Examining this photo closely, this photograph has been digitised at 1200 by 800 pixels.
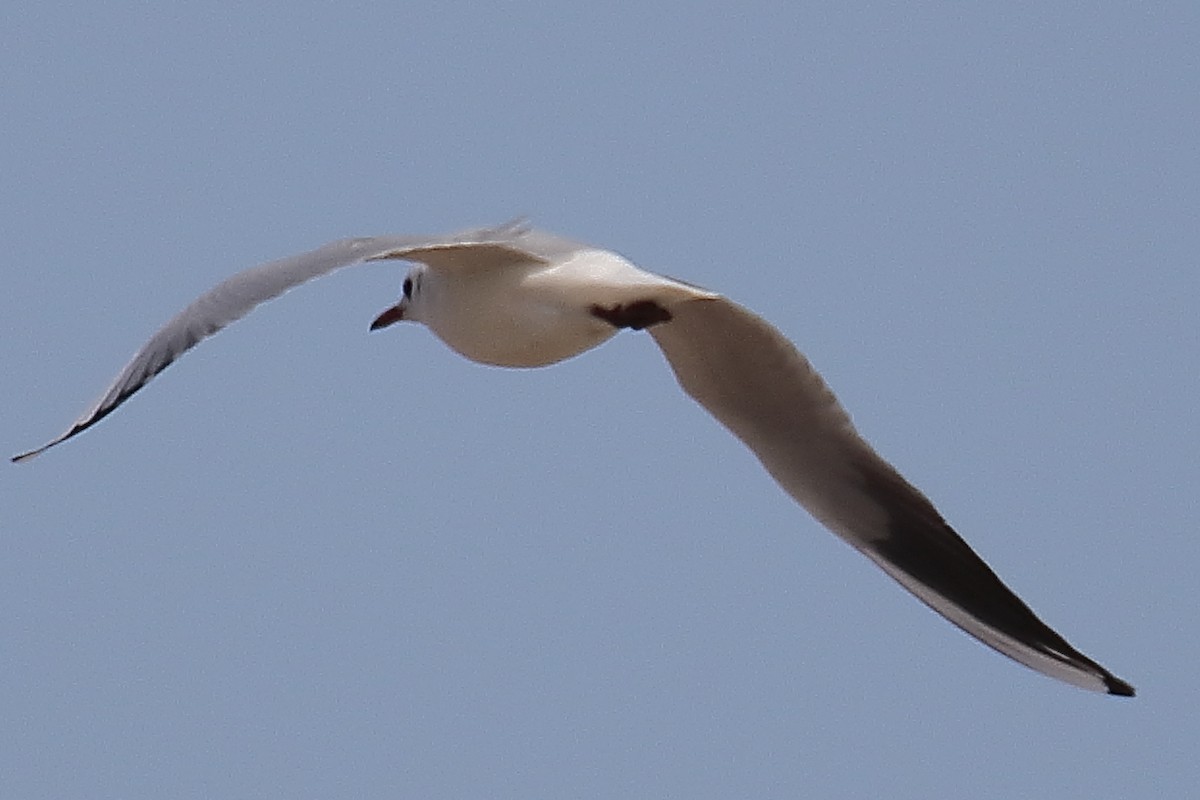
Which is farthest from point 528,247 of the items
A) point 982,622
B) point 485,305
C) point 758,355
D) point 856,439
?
point 982,622

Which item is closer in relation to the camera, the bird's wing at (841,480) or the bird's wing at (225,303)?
the bird's wing at (225,303)

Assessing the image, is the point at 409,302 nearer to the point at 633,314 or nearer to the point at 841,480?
the point at 633,314

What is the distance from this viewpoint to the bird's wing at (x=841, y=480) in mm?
4191

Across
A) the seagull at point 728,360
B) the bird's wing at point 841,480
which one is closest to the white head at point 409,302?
the seagull at point 728,360

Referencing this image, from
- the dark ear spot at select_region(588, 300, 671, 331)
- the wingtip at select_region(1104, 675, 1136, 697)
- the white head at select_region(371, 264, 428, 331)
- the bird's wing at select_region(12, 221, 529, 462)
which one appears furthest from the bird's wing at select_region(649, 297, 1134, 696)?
the bird's wing at select_region(12, 221, 529, 462)

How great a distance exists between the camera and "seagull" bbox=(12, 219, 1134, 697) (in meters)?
3.81

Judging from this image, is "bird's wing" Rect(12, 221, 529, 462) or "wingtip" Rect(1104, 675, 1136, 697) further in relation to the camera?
"wingtip" Rect(1104, 675, 1136, 697)

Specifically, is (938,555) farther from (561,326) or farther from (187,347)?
(187,347)

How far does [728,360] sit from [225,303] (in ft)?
3.85

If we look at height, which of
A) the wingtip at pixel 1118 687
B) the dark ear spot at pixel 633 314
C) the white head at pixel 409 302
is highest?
the white head at pixel 409 302

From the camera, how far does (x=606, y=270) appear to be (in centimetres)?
378

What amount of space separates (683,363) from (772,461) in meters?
0.26

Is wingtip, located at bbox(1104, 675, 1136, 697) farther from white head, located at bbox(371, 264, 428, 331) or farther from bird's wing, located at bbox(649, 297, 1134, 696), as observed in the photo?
white head, located at bbox(371, 264, 428, 331)

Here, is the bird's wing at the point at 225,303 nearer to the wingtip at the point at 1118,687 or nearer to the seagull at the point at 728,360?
the seagull at the point at 728,360
